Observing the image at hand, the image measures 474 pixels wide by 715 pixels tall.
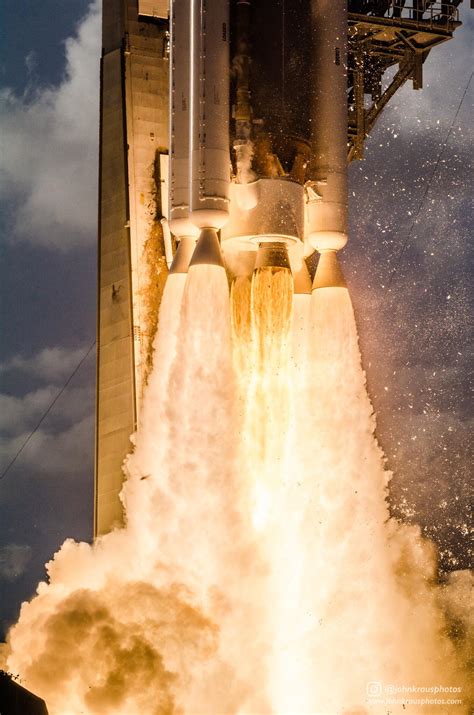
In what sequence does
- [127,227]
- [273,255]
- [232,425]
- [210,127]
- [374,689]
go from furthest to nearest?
1. [127,227]
2. [374,689]
3. [232,425]
4. [273,255]
5. [210,127]

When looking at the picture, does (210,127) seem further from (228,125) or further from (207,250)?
(207,250)

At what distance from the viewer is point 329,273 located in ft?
74.7

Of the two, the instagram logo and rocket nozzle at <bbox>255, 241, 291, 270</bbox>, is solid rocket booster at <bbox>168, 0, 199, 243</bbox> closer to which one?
rocket nozzle at <bbox>255, 241, 291, 270</bbox>

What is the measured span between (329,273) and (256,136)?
2.54 m

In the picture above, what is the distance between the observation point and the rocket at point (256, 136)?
21.7 meters

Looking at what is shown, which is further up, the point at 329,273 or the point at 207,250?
the point at 329,273

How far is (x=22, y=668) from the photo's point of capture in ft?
73.0

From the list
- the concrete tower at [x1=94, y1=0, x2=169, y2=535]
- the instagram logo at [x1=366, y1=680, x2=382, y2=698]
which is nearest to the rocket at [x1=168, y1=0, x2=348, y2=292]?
the concrete tower at [x1=94, y1=0, x2=169, y2=535]

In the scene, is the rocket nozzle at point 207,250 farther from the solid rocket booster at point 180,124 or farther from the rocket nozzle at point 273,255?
the rocket nozzle at point 273,255

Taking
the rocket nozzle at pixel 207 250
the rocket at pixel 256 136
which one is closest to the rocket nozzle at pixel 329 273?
the rocket at pixel 256 136

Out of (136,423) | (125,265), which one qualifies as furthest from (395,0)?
(136,423)

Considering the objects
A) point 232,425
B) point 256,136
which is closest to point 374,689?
point 232,425

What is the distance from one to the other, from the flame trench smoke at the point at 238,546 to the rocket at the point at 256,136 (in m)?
0.65

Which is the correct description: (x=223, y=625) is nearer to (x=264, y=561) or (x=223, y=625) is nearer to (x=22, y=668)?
(x=264, y=561)
